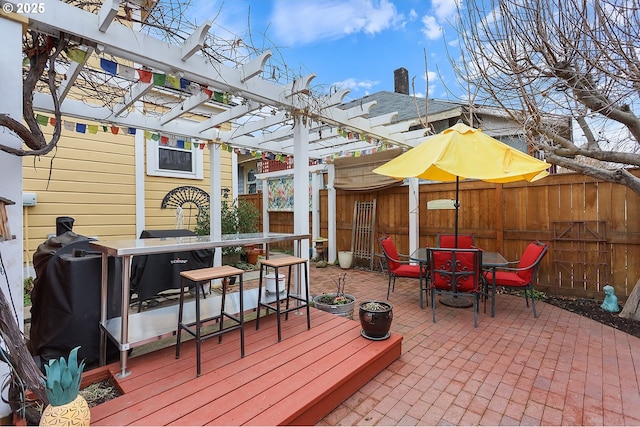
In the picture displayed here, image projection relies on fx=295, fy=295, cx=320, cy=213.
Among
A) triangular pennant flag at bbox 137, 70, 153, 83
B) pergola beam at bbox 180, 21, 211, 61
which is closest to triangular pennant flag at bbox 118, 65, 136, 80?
triangular pennant flag at bbox 137, 70, 153, 83

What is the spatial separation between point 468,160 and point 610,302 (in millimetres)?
2846

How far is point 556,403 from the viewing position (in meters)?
2.13

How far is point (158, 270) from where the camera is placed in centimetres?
375

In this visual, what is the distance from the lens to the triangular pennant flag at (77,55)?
7.06ft

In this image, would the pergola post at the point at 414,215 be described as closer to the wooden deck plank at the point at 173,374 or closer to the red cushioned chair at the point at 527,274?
the red cushioned chair at the point at 527,274

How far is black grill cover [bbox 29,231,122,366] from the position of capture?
7.61 ft

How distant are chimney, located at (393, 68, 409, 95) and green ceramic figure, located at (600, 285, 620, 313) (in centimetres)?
844

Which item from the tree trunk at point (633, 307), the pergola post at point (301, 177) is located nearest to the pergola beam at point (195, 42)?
the pergola post at point (301, 177)

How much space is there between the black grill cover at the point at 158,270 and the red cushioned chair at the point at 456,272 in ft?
10.2

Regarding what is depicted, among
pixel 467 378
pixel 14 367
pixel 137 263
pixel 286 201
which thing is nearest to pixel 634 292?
pixel 467 378

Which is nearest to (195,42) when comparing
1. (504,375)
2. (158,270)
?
(158,270)

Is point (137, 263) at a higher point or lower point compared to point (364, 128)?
lower

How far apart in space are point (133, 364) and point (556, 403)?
10.5 feet

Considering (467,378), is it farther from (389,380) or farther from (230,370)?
(230,370)
